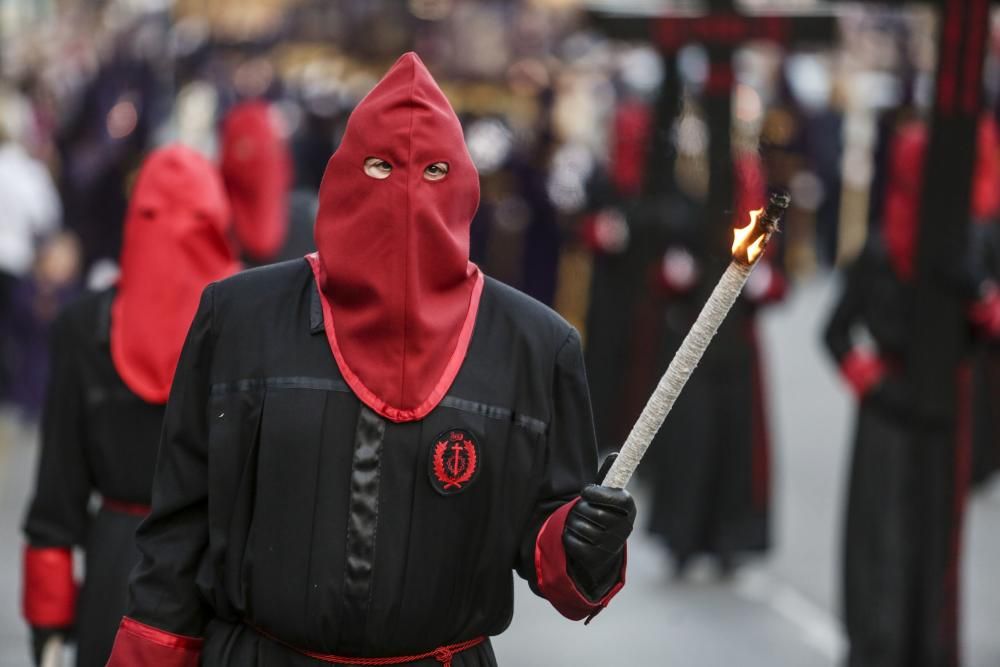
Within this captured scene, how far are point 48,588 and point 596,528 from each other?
1747 mm

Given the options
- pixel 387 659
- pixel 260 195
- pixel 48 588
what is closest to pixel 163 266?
pixel 48 588

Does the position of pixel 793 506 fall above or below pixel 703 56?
below

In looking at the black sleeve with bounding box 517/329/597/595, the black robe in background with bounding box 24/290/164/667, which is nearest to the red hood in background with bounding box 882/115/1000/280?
the black robe in background with bounding box 24/290/164/667

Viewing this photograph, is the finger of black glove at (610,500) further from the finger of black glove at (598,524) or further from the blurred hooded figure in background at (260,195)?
the blurred hooded figure in background at (260,195)

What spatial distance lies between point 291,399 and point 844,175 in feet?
70.9

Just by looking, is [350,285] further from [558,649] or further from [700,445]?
[700,445]

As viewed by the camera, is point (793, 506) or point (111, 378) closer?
point (111, 378)

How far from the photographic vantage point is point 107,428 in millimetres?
4406

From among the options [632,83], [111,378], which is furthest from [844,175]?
[111,378]

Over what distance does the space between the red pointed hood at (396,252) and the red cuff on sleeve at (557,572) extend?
1.00 ft

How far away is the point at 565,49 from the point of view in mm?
28234

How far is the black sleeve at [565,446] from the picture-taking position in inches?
133

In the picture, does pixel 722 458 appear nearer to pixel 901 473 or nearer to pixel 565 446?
pixel 901 473

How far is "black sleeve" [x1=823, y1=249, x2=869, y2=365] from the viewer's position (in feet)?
23.9
